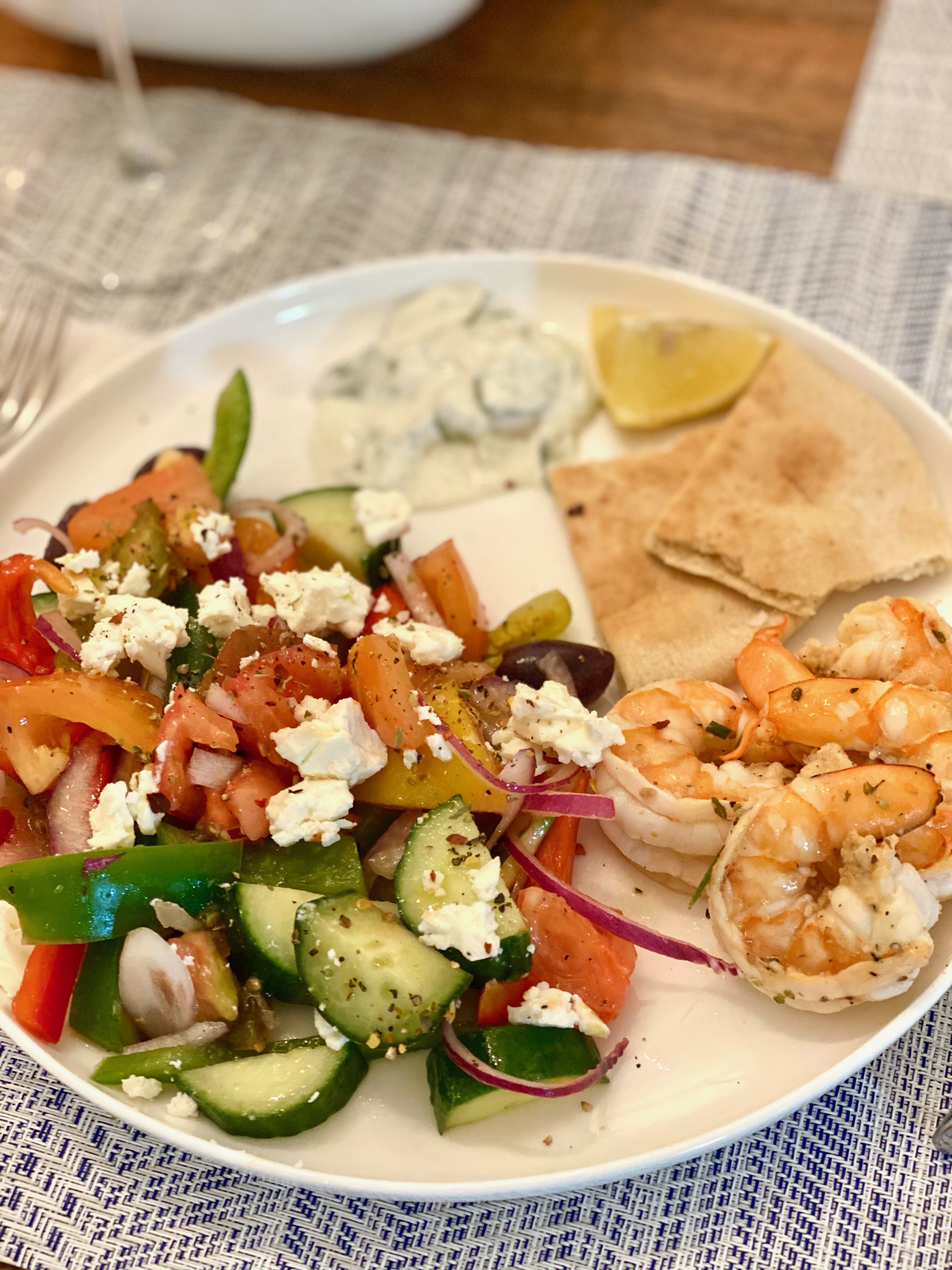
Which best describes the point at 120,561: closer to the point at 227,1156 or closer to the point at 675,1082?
the point at 227,1156

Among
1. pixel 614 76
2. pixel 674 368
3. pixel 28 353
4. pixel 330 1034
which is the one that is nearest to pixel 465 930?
pixel 330 1034

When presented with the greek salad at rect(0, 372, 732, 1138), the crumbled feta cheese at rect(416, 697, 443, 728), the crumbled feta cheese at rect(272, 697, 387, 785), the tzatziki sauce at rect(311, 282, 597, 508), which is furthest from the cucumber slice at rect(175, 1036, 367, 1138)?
the tzatziki sauce at rect(311, 282, 597, 508)

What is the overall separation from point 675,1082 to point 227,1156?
0.89 metres

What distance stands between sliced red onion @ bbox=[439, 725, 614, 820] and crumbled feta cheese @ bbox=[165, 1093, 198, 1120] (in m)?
0.86

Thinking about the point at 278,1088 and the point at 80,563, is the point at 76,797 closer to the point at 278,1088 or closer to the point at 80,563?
the point at 80,563

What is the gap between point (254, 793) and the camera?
2.42 metres

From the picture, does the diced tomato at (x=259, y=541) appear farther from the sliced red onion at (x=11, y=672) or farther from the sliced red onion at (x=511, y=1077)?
the sliced red onion at (x=511, y=1077)

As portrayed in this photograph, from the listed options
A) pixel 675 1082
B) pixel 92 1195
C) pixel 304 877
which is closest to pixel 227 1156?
pixel 92 1195

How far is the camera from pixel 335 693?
2.57 meters

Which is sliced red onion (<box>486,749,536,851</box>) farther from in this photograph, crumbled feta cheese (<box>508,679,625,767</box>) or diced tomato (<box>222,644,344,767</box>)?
diced tomato (<box>222,644,344,767</box>)

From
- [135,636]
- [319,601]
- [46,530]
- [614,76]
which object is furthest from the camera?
[614,76]

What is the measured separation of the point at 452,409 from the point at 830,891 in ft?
6.69

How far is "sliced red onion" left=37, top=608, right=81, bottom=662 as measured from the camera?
268 cm

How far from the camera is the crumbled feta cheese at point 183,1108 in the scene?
2.18 metres
